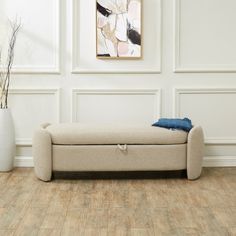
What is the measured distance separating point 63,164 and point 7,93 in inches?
38.7

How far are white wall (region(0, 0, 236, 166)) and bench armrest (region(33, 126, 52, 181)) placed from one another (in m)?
0.61

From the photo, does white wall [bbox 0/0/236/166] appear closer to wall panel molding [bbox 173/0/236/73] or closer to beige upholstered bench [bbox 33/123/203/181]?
wall panel molding [bbox 173/0/236/73]

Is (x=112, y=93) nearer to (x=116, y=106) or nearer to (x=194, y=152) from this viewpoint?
(x=116, y=106)

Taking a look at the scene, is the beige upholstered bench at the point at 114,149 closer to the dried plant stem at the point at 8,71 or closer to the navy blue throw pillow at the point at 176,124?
the navy blue throw pillow at the point at 176,124

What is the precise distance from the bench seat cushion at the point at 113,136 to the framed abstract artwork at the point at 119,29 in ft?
2.77

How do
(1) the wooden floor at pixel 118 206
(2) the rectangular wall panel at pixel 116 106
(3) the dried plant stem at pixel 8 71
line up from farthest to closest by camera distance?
(2) the rectangular wall panel at pixel 116 106, (3) the dried plant stem at pixel 8 71, (1) the wooden floor at pixel 118 206

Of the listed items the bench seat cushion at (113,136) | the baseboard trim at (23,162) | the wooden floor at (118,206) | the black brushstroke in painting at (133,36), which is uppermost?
the black brushstroke in painting at (133,36)

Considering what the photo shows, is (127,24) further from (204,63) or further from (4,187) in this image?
(4,187)

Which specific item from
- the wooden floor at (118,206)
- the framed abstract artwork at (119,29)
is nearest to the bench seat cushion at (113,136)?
the wooden floor at (118,206)

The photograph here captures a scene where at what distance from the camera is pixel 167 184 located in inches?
150

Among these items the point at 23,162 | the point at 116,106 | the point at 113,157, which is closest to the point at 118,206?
the point at 113,157

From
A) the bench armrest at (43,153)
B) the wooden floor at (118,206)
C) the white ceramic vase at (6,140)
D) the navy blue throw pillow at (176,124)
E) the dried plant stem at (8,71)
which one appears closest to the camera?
the wooden floor at (118,206)

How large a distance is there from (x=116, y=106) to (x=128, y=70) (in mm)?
362

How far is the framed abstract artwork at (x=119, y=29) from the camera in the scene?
14.2ft
